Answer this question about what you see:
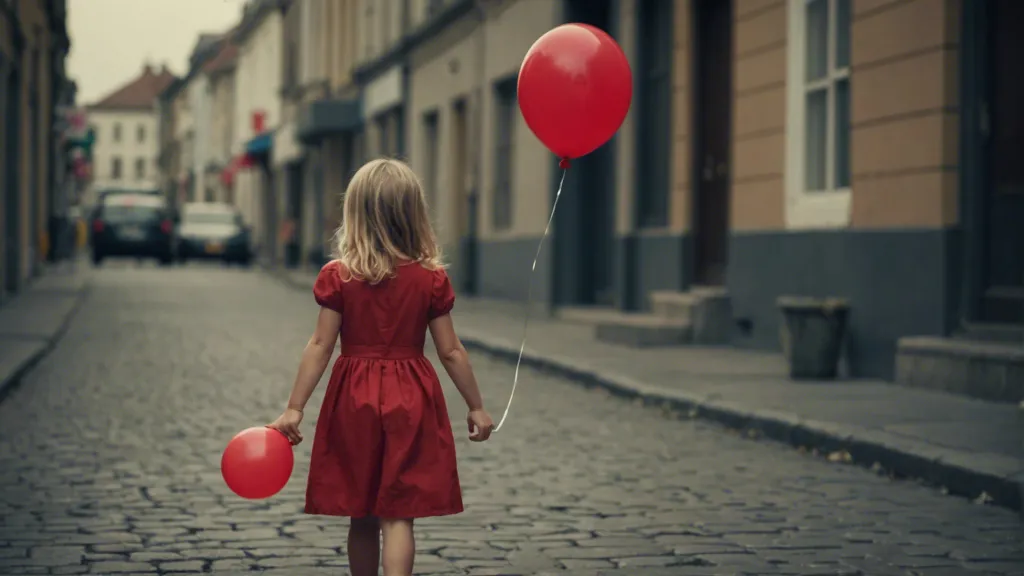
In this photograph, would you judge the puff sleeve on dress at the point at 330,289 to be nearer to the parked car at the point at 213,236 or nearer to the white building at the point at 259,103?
the parked car at the point at 213,236

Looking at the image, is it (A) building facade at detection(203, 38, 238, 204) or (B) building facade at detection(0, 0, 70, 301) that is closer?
(B) building facade at detection(0, 0, 70, 301)

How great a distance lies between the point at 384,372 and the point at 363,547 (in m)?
0.53

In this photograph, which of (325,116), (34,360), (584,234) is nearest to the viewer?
(34,360)

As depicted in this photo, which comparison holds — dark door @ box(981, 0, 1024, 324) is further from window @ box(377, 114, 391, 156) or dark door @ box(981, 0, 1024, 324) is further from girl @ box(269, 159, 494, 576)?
window @ box(377, 114, 391, 156)

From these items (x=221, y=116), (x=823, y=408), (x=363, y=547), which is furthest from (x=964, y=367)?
(x=221, y=116)

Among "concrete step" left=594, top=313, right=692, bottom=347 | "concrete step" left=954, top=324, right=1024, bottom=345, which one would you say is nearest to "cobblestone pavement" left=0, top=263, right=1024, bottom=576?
"concrete step" left=954, top=324, right=1024, bottom=345

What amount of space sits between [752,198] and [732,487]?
23.0 ft

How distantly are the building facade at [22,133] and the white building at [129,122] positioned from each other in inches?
4880

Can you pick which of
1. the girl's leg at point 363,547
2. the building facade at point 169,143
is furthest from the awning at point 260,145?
the girl's leg at point 363,547

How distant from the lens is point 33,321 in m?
17.3

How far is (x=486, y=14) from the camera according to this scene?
75.9 feet

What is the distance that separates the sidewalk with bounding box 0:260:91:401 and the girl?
686 centimetres

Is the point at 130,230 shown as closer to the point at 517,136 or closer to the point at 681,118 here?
the point at 517,136

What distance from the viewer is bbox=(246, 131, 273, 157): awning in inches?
1953
